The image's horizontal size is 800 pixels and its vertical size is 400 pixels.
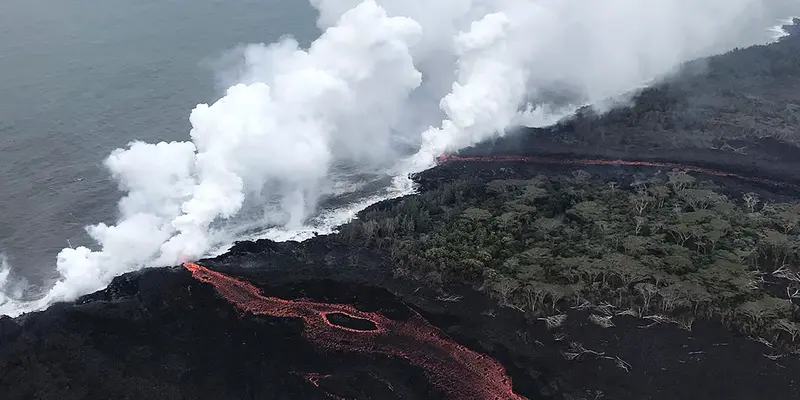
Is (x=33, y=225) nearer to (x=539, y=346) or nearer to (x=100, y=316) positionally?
Result: (x=100, y=316)

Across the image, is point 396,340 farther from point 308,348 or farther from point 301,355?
point 301,355

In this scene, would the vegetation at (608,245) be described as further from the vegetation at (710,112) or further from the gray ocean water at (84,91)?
the gray ocean water at (84,91)

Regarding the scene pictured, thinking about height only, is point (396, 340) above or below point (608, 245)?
below

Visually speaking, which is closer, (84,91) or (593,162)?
(593,162)

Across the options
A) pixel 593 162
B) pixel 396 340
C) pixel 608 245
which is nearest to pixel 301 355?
pixel 396 340

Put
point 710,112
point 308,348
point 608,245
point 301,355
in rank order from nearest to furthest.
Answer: point 301,355
point 308,348
point 608,245
point 710,112

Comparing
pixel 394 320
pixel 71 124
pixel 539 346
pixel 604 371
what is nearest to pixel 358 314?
pixel 394 320

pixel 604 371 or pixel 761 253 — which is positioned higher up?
pixel 761 253
